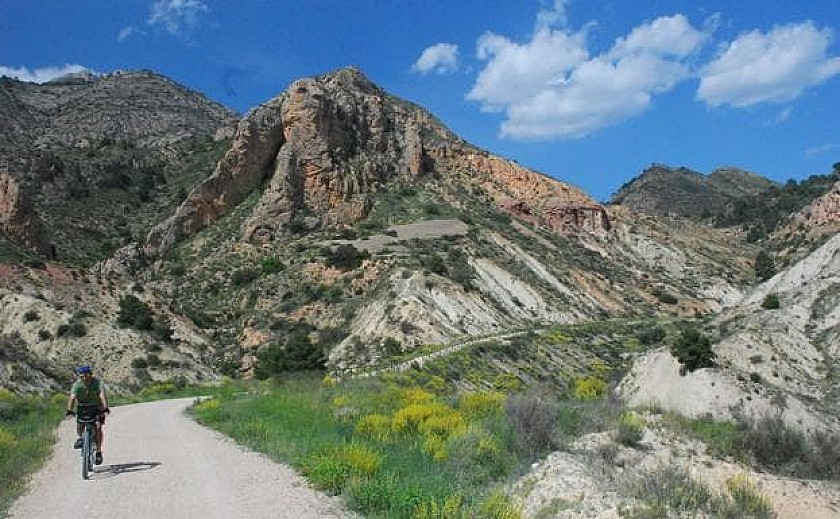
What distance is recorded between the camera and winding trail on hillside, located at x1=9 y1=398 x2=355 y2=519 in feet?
27.9

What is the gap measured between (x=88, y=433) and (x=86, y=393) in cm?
93

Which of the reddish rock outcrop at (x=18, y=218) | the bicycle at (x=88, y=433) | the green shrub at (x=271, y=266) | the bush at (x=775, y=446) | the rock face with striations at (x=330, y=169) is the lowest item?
the bush at (x=775, y=446)

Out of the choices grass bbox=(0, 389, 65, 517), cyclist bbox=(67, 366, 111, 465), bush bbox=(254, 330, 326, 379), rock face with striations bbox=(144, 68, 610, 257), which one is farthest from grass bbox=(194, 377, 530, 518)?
rock face with striations bbox=(144, 68, 610, 257)

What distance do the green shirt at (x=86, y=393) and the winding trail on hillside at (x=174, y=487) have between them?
113 centimetres

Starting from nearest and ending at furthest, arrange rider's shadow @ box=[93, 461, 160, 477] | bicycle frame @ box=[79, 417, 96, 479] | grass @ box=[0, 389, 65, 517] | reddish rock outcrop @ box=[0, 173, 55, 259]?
grass @ box=[0, 389, 65, 517], bicycle frame @ box=[79, 417, 96, 479], rider's shadow @ box=[93, 461, 160, 477], reddish rock outcrop @ box=[0, 173, 55, 259]

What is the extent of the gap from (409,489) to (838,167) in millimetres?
145987

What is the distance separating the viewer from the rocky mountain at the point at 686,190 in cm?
15262

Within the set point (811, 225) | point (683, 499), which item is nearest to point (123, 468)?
point (683, 499)

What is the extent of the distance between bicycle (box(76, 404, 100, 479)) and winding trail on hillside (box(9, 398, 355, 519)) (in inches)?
8.7

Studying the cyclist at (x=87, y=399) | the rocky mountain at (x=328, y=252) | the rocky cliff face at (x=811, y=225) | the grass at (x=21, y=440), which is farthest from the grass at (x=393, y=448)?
the rocky cliff face at (x=811, y=225)

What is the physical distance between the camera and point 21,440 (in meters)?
14.2

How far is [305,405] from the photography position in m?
17.1

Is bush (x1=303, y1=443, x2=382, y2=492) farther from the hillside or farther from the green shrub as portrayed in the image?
the green shrub

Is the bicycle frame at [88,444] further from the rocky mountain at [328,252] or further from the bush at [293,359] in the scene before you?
the bush at [293,359]
